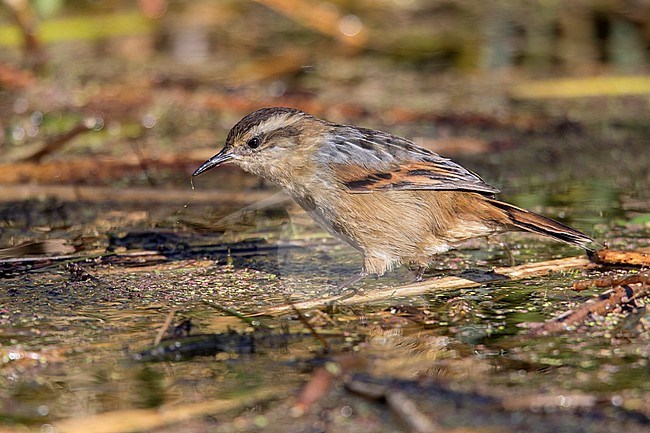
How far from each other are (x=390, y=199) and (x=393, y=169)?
0.49 ft

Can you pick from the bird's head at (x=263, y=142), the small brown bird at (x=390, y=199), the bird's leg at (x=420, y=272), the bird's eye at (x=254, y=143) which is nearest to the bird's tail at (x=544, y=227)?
the small brown bird at (x=390, y=199)

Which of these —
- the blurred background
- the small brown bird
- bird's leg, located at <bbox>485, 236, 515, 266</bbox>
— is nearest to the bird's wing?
the small brown bird

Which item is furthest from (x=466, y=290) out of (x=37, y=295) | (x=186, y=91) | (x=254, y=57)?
(x=254, y=57)

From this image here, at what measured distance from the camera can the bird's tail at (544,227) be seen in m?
5.06

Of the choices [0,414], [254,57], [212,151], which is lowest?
[0,414]

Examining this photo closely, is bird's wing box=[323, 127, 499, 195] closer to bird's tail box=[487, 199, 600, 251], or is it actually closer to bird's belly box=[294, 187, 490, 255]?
bird's belly box=[294, 187, 490, 255]

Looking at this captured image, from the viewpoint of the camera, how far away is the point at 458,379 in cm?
374

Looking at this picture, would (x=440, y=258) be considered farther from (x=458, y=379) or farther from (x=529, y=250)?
(x=458, y=379)

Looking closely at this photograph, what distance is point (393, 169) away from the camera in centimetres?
539

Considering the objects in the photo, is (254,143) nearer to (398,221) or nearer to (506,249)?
(398,221)

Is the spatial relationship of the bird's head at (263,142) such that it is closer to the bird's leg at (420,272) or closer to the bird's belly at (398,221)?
the bird's belly at (398,221)

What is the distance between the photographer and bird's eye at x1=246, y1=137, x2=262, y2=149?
5.59 metres

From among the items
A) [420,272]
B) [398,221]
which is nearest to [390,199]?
[398,221]

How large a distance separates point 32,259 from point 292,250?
1337 mm
